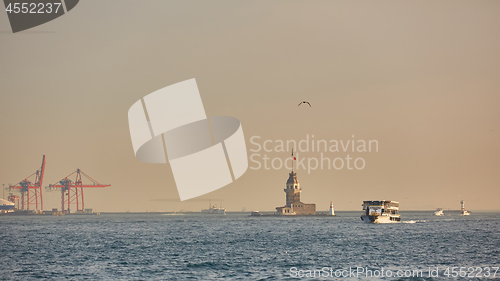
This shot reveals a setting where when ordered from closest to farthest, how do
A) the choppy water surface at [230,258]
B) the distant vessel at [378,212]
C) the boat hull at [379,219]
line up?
the choppy water surface at [230,258], the boat hull at [379,219], the distant vessel at [378,212]

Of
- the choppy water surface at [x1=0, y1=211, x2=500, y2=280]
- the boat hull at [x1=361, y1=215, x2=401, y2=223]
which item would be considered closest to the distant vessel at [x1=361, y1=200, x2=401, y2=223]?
the boat hull at [x1=361, y1=215, x2=401, y2=223]

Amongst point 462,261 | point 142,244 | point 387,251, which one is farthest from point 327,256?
point 142,244

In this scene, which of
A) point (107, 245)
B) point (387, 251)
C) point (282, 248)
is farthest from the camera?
point (107, 245)

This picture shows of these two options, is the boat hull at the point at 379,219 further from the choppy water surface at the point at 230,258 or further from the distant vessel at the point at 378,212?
the choppy water surface at the point at 230,258

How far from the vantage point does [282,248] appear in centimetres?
6931

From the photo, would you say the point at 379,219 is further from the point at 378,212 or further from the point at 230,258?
the point at 230,258

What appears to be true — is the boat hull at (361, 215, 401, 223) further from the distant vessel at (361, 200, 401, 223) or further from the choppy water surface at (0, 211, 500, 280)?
the choppy water surface at (0, 211, 500, 280)

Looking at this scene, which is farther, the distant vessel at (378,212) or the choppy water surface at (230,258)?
the distant vessel at (378,212)

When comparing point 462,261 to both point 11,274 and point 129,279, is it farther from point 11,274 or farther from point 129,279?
point 11,274

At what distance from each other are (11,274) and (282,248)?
32.7 metres

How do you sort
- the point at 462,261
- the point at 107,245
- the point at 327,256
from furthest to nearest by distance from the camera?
the point at 107,245 < the point at 327,256 < the point at 462,261

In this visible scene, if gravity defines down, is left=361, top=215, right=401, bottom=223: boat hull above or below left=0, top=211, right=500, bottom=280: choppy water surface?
below

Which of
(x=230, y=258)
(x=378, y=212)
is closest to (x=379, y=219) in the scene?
(x=378, y=212)

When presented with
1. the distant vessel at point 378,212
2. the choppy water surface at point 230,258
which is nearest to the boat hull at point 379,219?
the distant vessel at point 378,212
